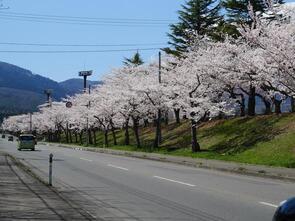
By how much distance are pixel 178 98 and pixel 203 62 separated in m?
5.23

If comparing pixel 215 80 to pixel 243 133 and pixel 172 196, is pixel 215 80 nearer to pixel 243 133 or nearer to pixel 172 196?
pixel 243 133

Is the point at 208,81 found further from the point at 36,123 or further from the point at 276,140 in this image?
the point at 36,123

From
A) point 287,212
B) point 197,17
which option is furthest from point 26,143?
point 287,212

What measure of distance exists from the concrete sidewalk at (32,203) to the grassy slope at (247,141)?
551 inches

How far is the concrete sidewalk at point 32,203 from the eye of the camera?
10617 millimetres

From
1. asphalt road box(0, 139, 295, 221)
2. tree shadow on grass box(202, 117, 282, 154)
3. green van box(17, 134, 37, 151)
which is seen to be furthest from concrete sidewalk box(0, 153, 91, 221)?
green van box(17, 134, 37, 151)

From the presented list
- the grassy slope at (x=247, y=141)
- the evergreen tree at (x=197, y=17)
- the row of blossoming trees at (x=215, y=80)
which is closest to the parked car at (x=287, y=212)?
the row of blossoming trees at (x=215, y=80)

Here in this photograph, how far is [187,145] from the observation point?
148 ft

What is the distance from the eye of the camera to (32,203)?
12.5m

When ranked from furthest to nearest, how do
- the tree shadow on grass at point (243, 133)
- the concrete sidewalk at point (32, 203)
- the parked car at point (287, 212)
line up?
the tree shadow on grass at point (243, 133) → the concrete sidewalk at point (32, 203) → the parked car at point (287, 212)

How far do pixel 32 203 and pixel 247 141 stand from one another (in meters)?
25.8

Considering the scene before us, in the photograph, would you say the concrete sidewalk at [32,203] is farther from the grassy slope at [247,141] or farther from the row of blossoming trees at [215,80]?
the grassy slope at [247,141]

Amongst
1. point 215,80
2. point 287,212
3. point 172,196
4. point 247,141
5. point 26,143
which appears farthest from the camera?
point 26,143

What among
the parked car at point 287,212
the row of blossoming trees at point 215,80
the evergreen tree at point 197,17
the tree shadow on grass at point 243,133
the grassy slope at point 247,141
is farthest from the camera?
the evergreen tree at point 197,17
